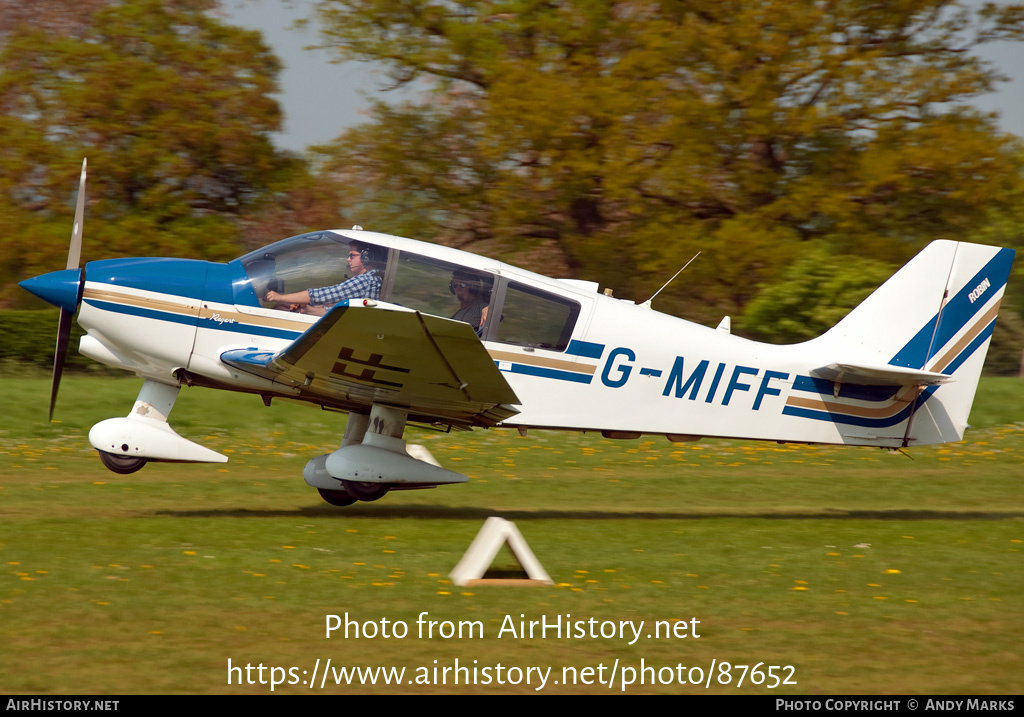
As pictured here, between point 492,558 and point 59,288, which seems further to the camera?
point 59,288

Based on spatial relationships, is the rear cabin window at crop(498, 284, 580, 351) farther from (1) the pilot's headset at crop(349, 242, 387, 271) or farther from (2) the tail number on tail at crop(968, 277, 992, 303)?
(2) the tail number on tail at crop(968, 277, 992, 303)

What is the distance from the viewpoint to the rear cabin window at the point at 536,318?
28.6 ft

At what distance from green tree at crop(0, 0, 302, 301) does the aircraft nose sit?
13.1m

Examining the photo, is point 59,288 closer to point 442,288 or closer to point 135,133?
point 442,288

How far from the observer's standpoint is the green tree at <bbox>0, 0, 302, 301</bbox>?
69.7 feet

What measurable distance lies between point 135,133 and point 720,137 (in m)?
12.0

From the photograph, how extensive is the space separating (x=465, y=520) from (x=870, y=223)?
1466cm

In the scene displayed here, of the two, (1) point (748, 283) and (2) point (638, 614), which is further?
(1) point (748, 283)

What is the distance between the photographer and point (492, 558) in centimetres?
656

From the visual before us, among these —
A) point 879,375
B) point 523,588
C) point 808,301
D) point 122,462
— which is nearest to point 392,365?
point 523,588

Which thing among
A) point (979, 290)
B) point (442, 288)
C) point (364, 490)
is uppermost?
point (979, 290)

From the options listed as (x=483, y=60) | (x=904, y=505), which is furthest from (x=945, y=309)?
(x=483, y=60)

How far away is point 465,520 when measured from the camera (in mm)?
8977

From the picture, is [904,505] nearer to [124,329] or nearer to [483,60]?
[124,329]
